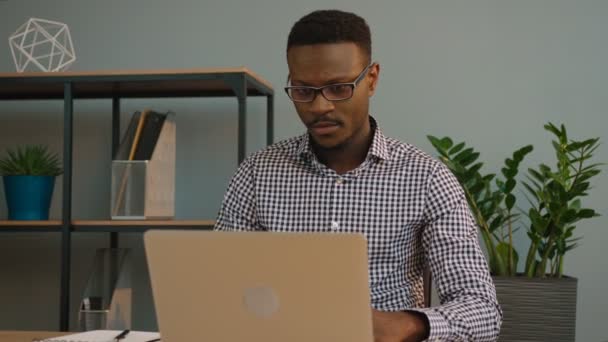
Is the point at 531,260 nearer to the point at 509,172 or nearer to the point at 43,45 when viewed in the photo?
→ the point at 509,172

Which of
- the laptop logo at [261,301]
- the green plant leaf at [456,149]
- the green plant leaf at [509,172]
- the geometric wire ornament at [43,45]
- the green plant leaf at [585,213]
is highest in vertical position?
the geometric wire ornament at [43,45]

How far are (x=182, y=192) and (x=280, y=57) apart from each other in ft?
1.78

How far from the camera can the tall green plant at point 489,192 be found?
2.48 m

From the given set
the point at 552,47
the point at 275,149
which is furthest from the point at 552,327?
the point at 275,149

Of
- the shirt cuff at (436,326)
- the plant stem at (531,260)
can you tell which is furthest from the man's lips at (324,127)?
the plant stem at (531,260)

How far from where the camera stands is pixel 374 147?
1.64 meters

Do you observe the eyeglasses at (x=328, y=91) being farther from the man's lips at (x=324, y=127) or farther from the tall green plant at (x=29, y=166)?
the tall green plant at (x=29, y=166)

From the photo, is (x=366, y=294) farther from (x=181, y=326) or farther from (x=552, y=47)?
(x=552, y=47)

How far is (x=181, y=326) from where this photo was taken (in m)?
1.05

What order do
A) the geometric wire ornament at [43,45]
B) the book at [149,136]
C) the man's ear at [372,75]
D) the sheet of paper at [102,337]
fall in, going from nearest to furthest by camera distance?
1. the sheet of paper at [102,337]
2. the man's ear at [372,75]
3. the book at [149,136]
4. the geometric wire ornament at [43,45]

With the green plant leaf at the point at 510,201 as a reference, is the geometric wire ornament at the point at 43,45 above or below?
above

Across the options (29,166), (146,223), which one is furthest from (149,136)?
(29,166)

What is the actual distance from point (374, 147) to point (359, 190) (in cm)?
9

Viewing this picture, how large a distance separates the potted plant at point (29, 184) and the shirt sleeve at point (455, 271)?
56.8 inches
